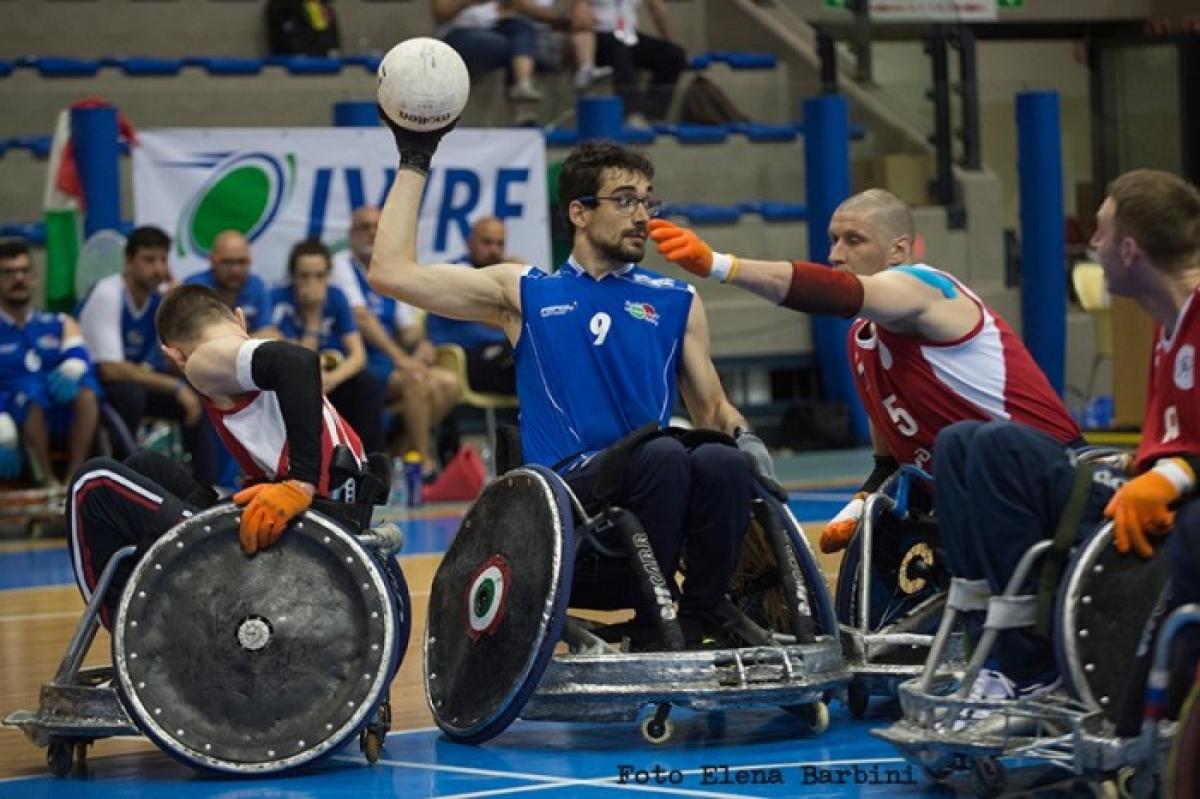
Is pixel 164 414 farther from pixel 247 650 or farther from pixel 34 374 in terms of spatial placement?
pixel 247 650

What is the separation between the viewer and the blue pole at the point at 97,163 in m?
12.9

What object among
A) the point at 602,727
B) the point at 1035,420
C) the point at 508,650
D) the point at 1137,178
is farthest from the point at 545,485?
the point at 1137,178

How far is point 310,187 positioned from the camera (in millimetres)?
13539

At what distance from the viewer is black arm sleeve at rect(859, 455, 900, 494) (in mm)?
6633

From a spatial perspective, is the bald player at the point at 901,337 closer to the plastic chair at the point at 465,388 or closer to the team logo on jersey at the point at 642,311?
the team logo on jersey at the point at 642,311

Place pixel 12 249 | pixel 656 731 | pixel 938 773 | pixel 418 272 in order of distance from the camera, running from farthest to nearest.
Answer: pixel 12 249 < pixel 418 272 < pixel 656 731 < pixel 938 773

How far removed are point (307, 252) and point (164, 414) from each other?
1.23m

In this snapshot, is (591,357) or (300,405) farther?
(591,357)

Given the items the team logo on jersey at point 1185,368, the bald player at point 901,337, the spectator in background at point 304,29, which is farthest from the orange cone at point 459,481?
the team logo on jersey at point 1185,368

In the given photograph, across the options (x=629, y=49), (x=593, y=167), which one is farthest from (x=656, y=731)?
A: (x=629, y=49)

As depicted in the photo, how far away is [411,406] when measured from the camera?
13.1 m

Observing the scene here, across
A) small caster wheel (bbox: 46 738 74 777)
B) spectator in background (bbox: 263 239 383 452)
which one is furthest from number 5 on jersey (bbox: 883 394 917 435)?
spectator in background (bbox: 263 239 383 452)

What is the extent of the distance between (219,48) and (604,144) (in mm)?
11204

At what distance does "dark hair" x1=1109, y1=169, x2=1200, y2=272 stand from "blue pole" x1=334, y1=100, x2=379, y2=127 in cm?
991
